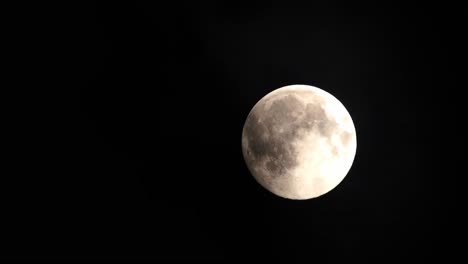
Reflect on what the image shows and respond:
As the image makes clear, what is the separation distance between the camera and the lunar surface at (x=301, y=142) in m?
2.51

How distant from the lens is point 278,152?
2.56 m

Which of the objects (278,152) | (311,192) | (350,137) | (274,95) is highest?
(274,95)

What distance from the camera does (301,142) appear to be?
8.23 feet

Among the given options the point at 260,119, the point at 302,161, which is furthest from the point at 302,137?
the point at 260,119

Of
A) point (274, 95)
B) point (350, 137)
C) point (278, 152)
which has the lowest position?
point (278, 152)

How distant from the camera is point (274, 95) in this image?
2758mm

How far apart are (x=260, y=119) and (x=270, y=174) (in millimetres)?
464

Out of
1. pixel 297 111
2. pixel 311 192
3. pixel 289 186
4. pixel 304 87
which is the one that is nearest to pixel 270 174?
pixel 289 186

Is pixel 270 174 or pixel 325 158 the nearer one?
pixel 325 158

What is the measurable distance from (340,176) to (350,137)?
333 mm

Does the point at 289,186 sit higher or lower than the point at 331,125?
lower

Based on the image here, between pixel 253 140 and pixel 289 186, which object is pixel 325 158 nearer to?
pixel 289 186

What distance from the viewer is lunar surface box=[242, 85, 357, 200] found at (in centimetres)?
251

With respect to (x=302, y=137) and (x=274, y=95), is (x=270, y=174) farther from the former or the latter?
(x=274, y=95)
